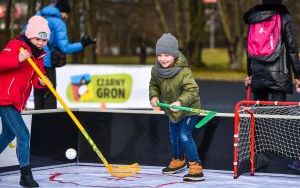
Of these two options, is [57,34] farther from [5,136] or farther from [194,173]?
[194,173]

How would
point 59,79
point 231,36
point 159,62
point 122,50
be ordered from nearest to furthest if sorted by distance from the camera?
point 159,62 → point 59,79 → point 231,36 → point 122,50

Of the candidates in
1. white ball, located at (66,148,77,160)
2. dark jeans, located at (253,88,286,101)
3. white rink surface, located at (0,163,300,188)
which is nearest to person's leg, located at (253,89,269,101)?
dark jeans, located at (253,88,286,101)

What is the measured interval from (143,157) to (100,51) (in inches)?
2228

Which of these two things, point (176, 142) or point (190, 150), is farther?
point (176, 142)

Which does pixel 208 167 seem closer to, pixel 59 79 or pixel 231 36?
pixel 59 79

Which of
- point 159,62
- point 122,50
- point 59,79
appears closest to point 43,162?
point 159,62

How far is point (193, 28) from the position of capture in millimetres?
33906

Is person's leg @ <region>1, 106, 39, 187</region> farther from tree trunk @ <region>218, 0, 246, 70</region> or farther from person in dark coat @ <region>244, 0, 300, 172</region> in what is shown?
tree trunk @ <region>218, 0, 246, 70</region>

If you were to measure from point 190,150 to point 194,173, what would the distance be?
219 millimetres

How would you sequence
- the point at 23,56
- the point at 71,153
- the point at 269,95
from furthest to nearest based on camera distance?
the point at 71,153
the point at 269,95
the point at 23,56

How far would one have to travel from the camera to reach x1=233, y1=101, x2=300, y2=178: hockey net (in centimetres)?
740

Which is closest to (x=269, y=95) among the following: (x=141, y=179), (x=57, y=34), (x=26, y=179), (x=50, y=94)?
(x=141, y=179)

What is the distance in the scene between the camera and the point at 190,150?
285 inches

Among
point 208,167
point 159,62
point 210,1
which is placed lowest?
point 208,167
